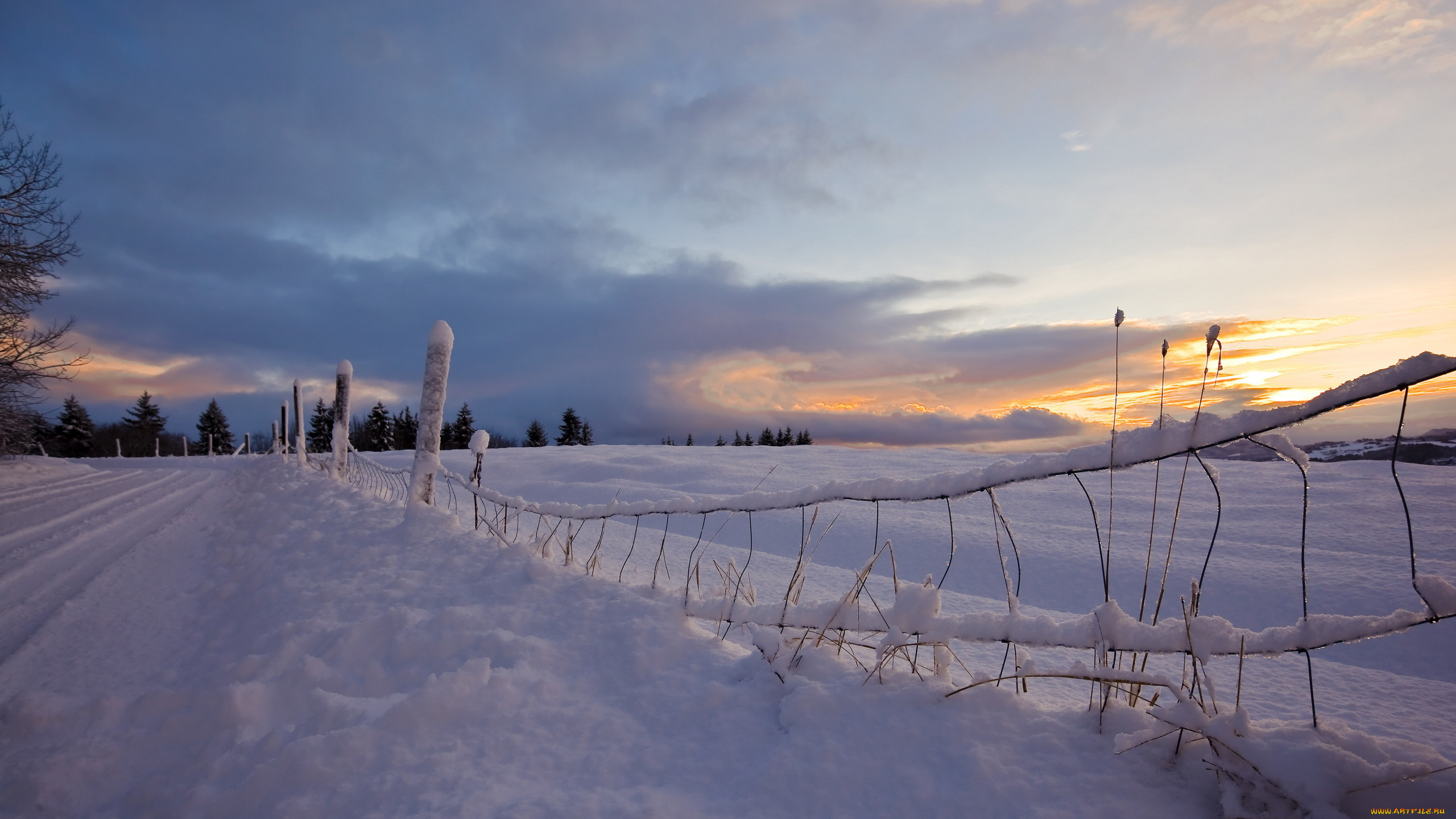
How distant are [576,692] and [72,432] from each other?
61562 mm

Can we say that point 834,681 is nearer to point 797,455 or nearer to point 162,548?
point 162,548

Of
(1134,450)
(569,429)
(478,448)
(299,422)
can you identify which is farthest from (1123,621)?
(569,429)

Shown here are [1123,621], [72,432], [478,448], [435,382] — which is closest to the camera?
[1123,621]

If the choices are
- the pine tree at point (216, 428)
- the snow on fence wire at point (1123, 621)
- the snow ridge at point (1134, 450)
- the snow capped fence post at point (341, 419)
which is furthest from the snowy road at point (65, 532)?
the pine tree at point (216, 428)

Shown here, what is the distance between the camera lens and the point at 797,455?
15.8m

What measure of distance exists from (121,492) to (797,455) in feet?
45.0

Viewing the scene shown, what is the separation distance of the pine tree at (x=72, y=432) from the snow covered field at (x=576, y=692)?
5413 centimetres

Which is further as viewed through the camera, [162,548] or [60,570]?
[162,548]

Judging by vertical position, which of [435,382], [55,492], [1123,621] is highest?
[435,382]

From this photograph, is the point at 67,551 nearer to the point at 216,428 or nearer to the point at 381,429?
the point at 381,429

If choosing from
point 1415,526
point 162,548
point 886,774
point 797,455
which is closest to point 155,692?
point 886,774

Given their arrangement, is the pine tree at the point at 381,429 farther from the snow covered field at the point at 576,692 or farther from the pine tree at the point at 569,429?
the snow covered field at the point at 576,692

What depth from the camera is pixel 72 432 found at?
42.5 meters

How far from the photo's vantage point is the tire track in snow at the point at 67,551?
407 centimetres
